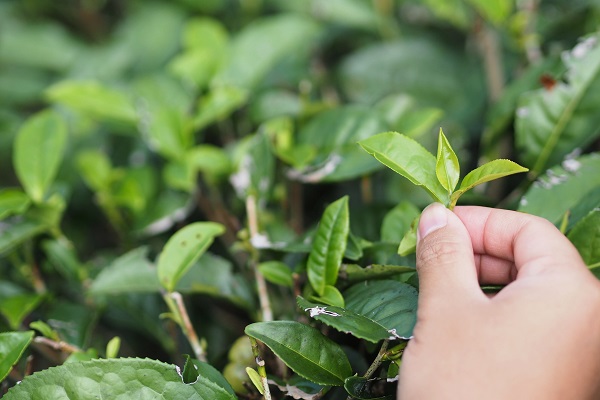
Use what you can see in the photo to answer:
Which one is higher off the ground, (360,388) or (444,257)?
(444,257)

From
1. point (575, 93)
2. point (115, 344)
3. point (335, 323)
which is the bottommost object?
point (115, 344)

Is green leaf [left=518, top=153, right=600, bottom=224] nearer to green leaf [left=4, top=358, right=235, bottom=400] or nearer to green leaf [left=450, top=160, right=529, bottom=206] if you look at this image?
green leaf [left=450, top=160, right=529, bottom=206]

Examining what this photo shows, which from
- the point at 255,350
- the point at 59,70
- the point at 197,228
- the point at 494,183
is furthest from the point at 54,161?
the point at 494,183

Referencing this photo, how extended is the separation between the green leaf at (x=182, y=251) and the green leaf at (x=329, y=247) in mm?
157

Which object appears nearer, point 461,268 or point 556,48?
point 461,268

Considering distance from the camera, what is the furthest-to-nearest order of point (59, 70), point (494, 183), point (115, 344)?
point (59, 70) < point (494, 183) < point (115, 344)

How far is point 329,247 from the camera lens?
751 millimetres

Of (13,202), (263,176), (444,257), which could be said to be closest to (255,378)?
(444,257)

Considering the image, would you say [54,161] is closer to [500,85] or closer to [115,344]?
[115,344]

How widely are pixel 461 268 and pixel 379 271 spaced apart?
0.16 metres

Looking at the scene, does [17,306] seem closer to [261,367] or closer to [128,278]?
[128,278]

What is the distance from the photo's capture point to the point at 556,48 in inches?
46.5

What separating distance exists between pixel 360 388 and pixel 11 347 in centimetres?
45

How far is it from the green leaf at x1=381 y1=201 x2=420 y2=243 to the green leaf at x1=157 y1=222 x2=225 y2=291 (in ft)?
0.79
